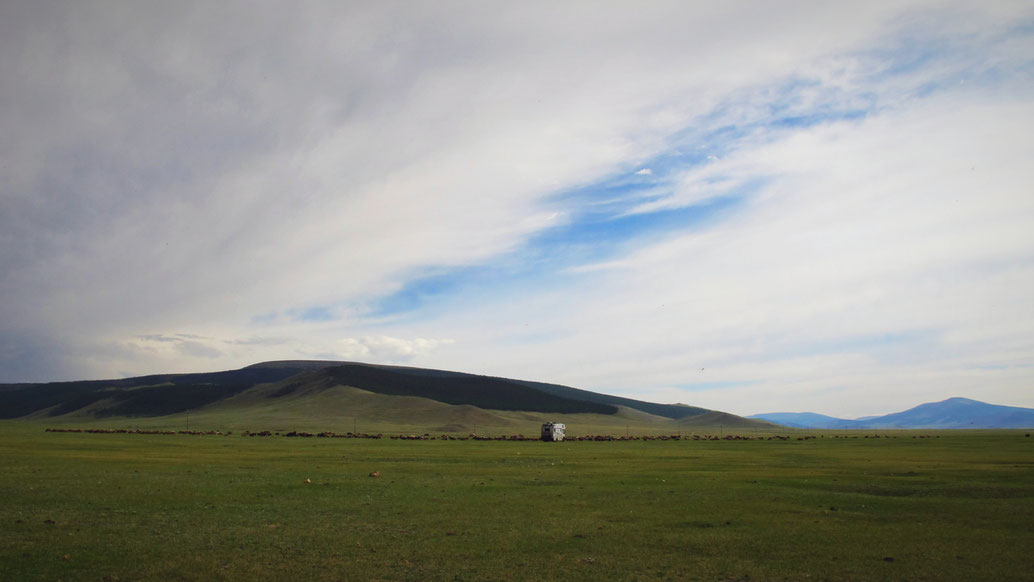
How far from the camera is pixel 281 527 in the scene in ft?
52.9

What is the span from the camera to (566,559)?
13.0m

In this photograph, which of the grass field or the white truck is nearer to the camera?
the grass field

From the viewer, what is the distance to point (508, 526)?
16469 millimetres

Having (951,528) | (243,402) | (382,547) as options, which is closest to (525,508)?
(382,547)

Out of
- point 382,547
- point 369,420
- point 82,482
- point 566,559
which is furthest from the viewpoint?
point 369,420

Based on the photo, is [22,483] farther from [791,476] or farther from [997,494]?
[997,494]

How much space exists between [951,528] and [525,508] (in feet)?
34.0

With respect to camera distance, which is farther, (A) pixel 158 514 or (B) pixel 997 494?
(B) pixel 997 494

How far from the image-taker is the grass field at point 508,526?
12.2 m

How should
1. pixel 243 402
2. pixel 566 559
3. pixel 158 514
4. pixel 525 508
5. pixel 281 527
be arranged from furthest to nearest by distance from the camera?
pixel 243 402, pixel 525 508, pixel 158 514, pixel 281 527, pixel 566 559

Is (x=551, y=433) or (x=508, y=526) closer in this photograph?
(x=508, y=526)

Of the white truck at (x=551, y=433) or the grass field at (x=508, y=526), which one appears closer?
the grass field at (x=508, y=526)

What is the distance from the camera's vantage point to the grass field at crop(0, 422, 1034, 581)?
12.2 metres

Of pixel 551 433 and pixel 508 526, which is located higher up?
pixel 551 433
